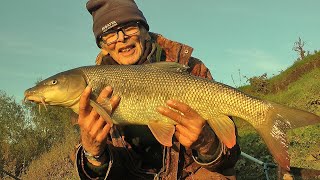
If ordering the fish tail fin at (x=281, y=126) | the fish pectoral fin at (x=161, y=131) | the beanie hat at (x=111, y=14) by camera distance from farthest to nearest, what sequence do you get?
the beanie hat at (x=111, y=14), the fish pectoral fin at (x=161, y=131), the fish tail fin at (x=281, y=126)

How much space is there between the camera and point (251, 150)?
6539 millimetres

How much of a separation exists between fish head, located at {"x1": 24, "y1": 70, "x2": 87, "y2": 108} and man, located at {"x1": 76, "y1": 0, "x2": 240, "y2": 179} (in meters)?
0.17

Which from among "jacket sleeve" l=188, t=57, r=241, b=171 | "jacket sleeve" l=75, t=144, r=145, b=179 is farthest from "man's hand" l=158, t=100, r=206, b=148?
"jacket sleeve" l=75, t=144, r=145, b=179

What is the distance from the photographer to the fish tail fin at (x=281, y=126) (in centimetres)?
287

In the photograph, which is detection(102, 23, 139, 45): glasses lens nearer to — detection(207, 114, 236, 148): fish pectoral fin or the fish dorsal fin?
the fish dorsal fin

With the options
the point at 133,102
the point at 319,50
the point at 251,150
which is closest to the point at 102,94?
the point at 133,102

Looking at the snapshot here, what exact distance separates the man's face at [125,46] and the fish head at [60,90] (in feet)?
2.65

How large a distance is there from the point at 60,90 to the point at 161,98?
0.75m

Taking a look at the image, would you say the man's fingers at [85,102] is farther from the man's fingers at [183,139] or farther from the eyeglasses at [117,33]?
the eyeglasses at [117,33]

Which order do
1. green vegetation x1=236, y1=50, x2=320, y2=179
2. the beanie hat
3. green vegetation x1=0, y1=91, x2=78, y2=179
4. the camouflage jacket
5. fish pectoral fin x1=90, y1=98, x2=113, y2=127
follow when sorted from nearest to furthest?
fish pectoral fin x1=90, y1=98, x2=113, y2=127
the camouflage jacket
the beanie hat
green vegetation x1=236, y1=50, x2=320, y2=179
green vegetation x1=0, y1=91, x2=78, y2=179

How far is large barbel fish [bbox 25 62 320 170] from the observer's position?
123 inches

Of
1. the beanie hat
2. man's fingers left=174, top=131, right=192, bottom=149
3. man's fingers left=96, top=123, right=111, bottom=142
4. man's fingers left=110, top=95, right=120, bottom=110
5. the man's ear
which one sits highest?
the beanie hat

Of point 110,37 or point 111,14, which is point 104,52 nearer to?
point 110,37

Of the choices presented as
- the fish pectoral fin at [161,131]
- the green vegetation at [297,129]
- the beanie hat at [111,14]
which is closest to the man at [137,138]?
the beanie hat at [111,14]
